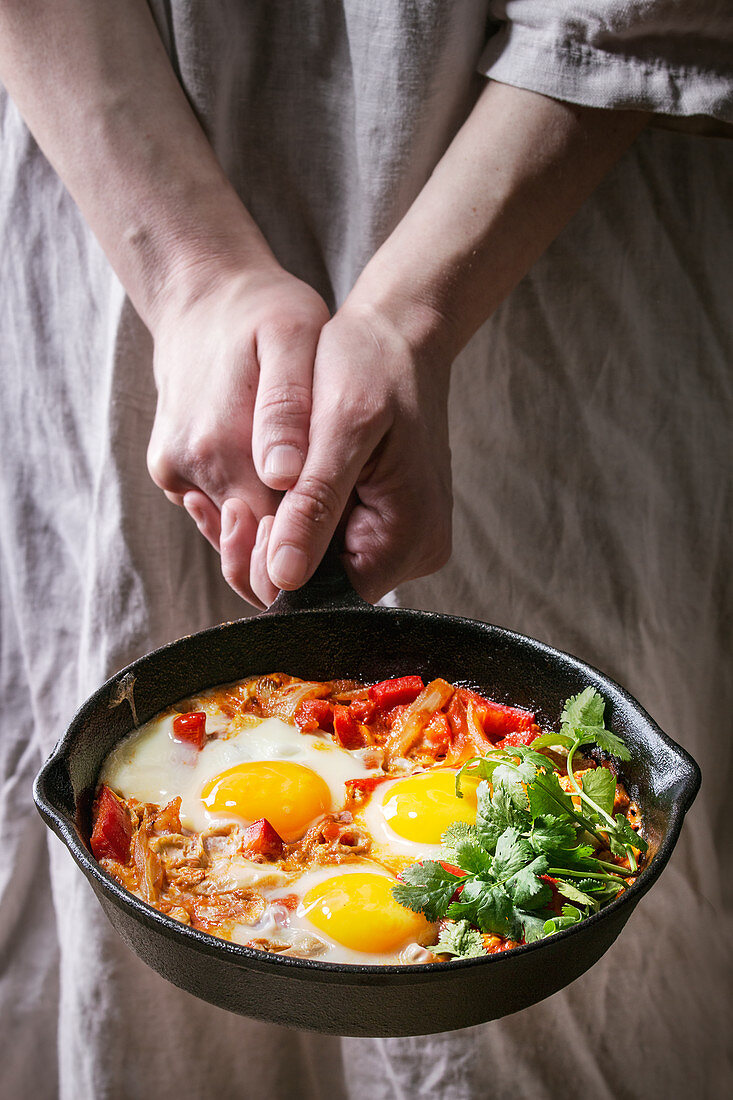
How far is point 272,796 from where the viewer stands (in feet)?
3.20

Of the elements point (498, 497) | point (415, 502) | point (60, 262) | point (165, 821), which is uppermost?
point (60, 262)

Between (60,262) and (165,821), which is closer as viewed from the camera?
(165,821)

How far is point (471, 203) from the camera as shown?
1245mm

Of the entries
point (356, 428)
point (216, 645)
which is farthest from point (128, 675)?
point (356, 428)

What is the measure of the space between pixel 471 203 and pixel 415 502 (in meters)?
0.40

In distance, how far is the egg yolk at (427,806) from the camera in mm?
940

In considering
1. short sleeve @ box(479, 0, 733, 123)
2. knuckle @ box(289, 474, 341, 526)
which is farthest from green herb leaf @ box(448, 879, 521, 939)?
short sleeve @ box(479, 0, 733, 123)

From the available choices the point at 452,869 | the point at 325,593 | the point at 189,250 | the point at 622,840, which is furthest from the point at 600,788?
the point at 189,250

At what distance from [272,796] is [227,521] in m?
0.35

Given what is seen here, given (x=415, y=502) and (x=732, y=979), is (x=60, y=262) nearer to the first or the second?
(x=415, y=502)

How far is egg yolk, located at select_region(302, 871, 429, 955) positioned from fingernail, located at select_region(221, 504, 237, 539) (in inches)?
17.7

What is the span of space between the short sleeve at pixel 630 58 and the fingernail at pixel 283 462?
0.59 metres

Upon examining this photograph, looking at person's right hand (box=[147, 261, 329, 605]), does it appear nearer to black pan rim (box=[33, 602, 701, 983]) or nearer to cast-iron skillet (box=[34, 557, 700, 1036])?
cast-iron skillet (box=[34, 557, 700, 1036])

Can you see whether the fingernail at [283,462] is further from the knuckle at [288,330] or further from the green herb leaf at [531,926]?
the green herb leaf at [531,926]
